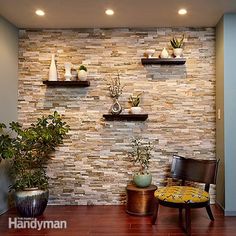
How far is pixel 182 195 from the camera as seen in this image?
3.04 meters

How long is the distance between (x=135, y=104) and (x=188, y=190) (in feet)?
4.59

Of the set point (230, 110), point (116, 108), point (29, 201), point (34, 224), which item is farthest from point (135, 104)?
point (34, 224)

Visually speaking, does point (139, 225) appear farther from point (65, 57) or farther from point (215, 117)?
point (65, 57)

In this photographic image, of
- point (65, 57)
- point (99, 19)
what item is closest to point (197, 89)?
point (99, 19)

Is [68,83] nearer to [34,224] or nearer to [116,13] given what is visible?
[116,13]

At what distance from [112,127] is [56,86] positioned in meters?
1.01

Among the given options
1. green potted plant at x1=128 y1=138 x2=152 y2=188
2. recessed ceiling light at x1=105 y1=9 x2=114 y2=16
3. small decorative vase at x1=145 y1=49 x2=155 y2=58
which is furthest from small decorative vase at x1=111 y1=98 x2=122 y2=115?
recessed ceiling light at x1=105 y1=9 x2=114 y2=16

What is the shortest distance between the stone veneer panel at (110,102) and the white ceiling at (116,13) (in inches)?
8.0

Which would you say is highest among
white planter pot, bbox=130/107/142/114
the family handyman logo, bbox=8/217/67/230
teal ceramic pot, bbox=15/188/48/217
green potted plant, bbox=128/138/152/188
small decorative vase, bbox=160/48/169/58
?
small decorative vase, bbox=160/48/169/58

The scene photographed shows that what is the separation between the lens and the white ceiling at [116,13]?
3297 mm

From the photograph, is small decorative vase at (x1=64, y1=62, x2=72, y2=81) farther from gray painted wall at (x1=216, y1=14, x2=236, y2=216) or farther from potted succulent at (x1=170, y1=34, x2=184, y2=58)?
gray painted wall at (x1=216, y1=14, x2=236, y2=216)

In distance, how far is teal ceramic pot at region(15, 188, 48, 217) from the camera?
11.2ft

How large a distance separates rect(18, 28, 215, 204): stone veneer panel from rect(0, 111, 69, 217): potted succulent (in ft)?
0.76

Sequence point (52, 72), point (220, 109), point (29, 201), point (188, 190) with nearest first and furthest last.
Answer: point (188, 190)
point (29, 201)
point (220, 109)
point (52, 72)
